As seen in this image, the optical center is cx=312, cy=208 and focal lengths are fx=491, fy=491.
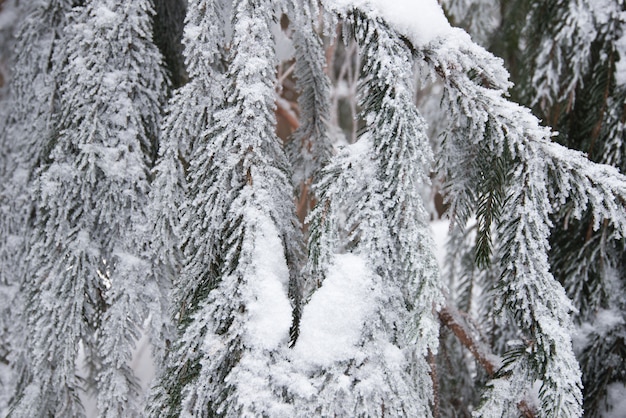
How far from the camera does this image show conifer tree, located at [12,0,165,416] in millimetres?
937

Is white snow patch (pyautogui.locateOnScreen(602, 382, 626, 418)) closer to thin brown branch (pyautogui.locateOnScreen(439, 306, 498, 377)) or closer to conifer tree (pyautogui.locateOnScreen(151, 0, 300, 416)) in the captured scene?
thin brown branch (pyautogui.locateOnScreen(439, 306, 498, 377))

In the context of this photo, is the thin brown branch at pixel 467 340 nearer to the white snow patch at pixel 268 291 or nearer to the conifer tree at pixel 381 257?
the conifer tree at pixel 381 257

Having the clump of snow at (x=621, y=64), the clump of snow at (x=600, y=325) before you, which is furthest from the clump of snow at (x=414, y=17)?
the clump of snow at (x=600, y=325)

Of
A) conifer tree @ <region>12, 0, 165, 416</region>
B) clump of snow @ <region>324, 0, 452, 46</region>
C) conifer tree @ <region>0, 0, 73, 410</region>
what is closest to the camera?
clump of snow @ <region>324, 0, 452, 46</region>

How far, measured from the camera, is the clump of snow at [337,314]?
2.21ft

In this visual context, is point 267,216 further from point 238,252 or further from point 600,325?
point 600,325

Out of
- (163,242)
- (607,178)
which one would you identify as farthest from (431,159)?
(163,242)

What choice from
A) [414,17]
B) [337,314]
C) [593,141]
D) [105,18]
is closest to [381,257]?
[337,314]

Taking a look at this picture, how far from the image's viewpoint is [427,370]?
78 cm

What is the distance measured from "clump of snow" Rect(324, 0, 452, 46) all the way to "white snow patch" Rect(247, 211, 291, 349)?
379mm

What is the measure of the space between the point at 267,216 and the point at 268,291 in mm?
117

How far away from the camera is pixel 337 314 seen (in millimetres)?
689

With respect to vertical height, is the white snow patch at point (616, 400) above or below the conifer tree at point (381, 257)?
below

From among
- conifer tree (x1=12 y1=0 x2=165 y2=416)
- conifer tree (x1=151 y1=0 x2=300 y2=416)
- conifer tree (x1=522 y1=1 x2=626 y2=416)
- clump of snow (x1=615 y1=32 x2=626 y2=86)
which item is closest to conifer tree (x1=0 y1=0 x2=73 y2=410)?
conifer tree (x1=12 y1=0 x2=165 y2=416)
